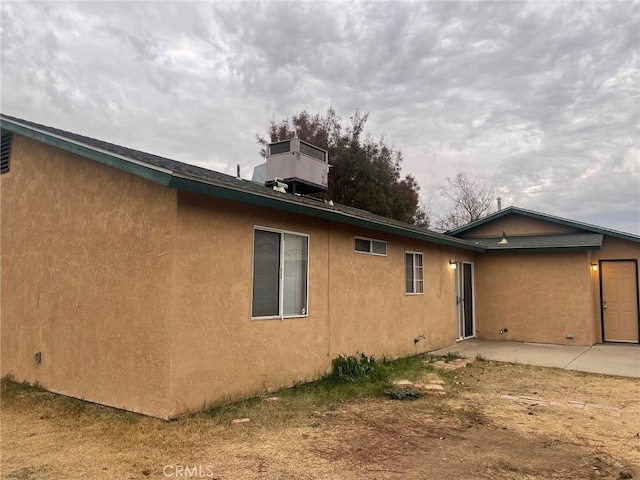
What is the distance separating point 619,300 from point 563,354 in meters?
3.36

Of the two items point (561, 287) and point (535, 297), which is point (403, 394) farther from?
point (561, 287)

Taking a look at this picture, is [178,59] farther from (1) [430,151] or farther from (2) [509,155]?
(2) [509,155]

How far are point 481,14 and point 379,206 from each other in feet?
44.8

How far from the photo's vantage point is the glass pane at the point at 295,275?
6465 mm

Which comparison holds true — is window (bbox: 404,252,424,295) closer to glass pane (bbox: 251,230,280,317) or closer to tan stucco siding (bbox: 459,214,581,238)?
glass pane (bbox: 251,230,280,317)

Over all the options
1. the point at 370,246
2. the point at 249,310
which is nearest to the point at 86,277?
the point at 249,310

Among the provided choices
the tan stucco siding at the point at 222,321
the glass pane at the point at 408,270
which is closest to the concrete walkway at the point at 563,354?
the glass pane at the point at 408,270

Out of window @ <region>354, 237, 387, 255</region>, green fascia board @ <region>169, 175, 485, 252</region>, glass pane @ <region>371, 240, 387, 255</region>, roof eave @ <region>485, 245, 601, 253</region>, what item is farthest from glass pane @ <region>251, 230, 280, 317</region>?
roof eave @ <region>485, 245, 601, 253</region>

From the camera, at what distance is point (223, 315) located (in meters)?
5.48

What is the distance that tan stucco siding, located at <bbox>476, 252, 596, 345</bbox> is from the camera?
1178 cm

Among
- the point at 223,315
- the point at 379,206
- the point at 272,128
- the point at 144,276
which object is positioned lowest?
A: the point at 223,315

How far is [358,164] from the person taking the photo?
23.4 m

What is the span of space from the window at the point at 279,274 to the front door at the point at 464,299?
6.79 metres

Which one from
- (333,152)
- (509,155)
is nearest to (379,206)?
(333,152)
